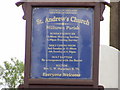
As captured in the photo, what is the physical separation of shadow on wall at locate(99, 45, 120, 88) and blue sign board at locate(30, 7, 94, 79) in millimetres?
5256

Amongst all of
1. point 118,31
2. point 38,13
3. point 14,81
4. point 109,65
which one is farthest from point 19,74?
point 38,13

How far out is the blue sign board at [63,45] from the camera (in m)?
7.21

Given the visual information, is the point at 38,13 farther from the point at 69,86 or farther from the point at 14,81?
the point at 14,81

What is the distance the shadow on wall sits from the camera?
12406 millimetres

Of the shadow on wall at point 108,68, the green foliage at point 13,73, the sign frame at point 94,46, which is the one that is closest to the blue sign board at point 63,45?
the sign frame at point 94,46

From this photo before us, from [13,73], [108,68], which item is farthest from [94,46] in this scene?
[13,73]

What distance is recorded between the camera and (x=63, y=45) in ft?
23.8

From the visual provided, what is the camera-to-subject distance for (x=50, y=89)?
23.7ft

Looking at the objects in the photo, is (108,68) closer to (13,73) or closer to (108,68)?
(108,68)

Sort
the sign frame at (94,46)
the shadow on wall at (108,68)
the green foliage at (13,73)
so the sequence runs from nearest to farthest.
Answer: the sign frame at (94,46), the shadow on wall at (108,68), the green foliage at (13,73)

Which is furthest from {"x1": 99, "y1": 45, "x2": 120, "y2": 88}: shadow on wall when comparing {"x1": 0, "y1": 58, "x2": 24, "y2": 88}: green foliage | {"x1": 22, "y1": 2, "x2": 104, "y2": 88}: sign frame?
{"x1": 0, "y1": 58, "x2": 24, "y2": 88}: green foliage

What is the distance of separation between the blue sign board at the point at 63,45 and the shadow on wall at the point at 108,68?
526cm

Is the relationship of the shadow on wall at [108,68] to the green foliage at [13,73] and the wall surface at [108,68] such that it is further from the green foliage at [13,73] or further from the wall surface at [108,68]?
the green foliage at [13,73]

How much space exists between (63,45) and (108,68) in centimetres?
557
